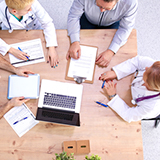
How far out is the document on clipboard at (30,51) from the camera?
49.4 inches

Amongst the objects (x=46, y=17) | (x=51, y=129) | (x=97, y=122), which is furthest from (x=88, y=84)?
(x=46, y=17)

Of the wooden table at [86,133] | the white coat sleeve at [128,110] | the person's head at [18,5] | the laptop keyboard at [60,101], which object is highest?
the person's head at [18,5]

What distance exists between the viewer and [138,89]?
115cm

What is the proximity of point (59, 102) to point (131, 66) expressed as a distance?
61 cm

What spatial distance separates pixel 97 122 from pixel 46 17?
93 centimetres

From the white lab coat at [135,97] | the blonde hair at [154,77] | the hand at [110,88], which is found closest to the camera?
the blonde hair at [154,77]

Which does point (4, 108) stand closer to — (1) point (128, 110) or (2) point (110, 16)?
(1) point (128, 110)

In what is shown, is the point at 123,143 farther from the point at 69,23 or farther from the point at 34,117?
the point at 69,23

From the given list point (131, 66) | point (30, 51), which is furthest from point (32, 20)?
point (131, 66)

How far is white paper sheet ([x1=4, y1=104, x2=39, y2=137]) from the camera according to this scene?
1.16 m

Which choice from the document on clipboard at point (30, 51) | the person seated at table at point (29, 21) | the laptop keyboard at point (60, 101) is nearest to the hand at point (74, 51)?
the person seated at table at point (29, 21)

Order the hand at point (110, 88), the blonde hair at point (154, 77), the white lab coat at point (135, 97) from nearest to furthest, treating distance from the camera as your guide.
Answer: the blonde hair at point (154, 77) → the white lab coat at point (135, 97) → the hand at point (110, 88)

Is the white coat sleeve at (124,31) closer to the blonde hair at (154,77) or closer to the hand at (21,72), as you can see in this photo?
the blonde hair at (154,77)

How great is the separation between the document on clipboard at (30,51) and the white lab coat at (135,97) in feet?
1.97
